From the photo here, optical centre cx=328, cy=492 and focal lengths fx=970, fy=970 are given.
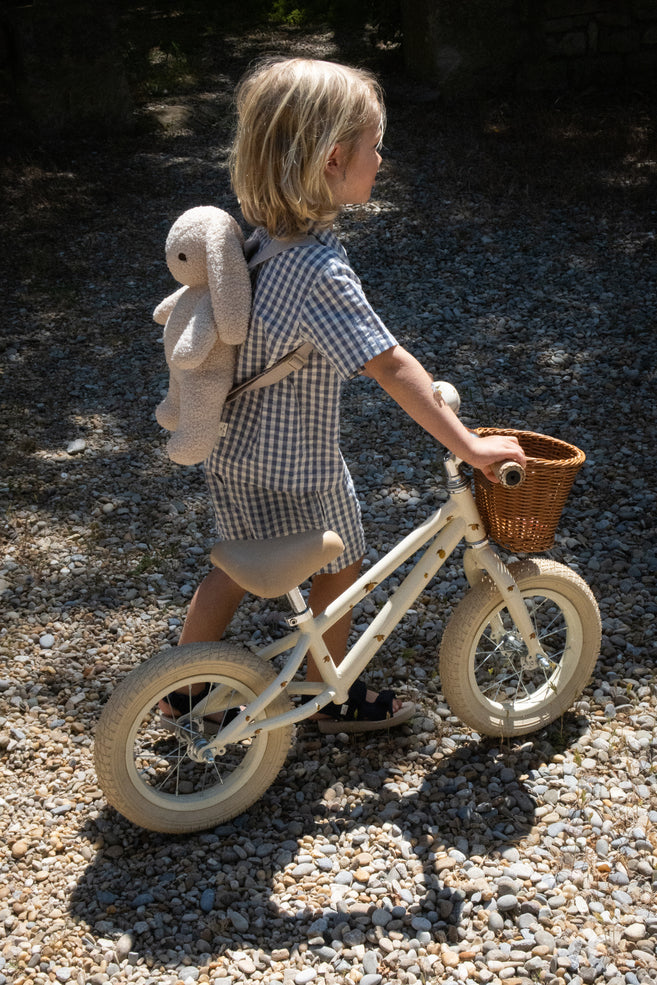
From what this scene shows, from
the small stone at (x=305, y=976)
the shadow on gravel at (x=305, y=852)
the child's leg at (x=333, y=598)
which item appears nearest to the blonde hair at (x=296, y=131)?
the child's leg at (x=333, y=598)

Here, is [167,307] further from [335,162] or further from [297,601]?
[297,601]

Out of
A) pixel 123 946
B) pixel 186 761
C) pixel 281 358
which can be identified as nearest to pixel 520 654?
pixel 186 761

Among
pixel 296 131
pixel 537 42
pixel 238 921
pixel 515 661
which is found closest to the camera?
pixel 296 131

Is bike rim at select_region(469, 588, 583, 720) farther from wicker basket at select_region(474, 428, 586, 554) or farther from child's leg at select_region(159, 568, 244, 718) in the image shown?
child's leg at select_region(159, 568, 244, 718)

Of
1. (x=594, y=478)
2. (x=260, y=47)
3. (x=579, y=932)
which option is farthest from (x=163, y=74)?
(x=579, y=932)

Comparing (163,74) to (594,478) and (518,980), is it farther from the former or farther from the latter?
(518,980)

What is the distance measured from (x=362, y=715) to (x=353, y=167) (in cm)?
153

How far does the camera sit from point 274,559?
7.07 feet

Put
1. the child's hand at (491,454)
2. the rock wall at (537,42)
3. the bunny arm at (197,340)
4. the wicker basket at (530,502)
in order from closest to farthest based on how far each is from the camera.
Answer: the bunny arm at (197,340) → the child's hand at (491,454) → the wicker basket at (530,502) → the rock wall at (537,42)

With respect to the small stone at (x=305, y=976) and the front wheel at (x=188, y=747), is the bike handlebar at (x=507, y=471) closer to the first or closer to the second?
the front wheel at (x=188, y=747)

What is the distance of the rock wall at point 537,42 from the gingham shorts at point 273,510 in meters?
6.95

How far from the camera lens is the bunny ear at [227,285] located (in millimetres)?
2061

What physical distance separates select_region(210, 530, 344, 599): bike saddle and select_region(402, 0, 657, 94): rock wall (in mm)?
7196

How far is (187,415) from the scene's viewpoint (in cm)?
216
